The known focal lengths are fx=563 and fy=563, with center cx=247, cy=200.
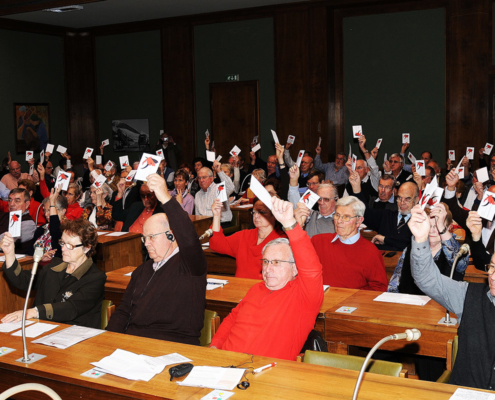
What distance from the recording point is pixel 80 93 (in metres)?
14.5

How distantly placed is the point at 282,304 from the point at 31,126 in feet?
39.4

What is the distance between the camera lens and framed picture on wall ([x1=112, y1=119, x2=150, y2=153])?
14000 mm

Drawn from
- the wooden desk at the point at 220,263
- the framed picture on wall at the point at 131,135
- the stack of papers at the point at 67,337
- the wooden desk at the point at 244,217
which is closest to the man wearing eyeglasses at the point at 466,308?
the stack of papers at the point at 67,337

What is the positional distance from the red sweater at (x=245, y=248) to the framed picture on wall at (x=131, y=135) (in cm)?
959

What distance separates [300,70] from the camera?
12117 millimetres

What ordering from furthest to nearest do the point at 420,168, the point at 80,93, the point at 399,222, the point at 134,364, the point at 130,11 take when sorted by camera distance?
the point at 80,93 → the point at 130,11 → the point at 420,168 → the point at 399,222 → the point at 134,364

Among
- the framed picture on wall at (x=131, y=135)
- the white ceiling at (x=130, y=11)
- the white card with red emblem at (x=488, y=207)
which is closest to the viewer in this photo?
the white card with red emblem at (x=488, y=207)

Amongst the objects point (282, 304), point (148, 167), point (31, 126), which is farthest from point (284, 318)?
point (31, 126)

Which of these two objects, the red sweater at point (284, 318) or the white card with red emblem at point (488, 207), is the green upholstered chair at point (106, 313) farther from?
the white card with red emblem at point (488, 207)

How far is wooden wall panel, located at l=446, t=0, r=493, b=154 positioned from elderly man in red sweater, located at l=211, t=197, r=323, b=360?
8841 mm

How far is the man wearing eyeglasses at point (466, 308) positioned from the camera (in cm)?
252

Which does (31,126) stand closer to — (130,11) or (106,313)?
(130,11)

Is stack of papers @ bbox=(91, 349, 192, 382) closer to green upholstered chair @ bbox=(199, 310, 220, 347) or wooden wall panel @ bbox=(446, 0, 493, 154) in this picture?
green upholstered chair @ bbox=(199, 310, 220, 347)

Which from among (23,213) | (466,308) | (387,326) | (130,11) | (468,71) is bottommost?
(387,326)
